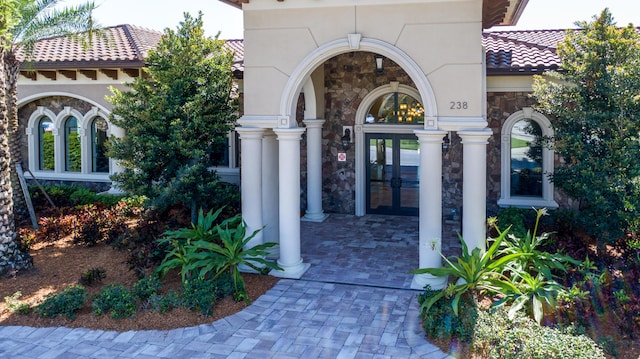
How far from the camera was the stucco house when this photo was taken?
875 centimetres

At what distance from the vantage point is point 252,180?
9.95 meters

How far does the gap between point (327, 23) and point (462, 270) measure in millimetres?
4665

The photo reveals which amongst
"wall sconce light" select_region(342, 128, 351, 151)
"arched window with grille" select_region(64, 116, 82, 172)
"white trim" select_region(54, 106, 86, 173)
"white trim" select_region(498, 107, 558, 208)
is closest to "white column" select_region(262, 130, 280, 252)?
"wall sconce light" select_region(342, 128, 351, 151)

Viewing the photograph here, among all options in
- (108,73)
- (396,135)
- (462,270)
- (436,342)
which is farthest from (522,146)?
(108,73)

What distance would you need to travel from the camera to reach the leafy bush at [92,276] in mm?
9245

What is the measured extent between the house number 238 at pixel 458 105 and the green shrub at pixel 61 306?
655 centimetres

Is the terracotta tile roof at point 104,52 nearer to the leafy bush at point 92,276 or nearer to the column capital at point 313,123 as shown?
the column capital at point 313,123

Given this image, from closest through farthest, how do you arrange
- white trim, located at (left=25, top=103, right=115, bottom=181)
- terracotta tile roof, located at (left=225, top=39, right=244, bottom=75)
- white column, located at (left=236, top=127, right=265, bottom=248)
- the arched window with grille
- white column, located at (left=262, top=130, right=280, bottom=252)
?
white column, located at (left=236, top=127, right=265, bottom=248) → white column, located at (left=262, top=130, right=280, bottom=252) → terracotta tile roof, located at (left=225, top=39, right=244, bottom=75) → white trim, located at (left=25, top=103, right=115, bottom=181) → the arched window with grille

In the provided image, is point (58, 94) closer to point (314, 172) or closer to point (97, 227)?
point (97, 227)

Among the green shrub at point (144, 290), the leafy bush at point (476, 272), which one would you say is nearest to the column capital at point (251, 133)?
the green shrub at point (144, 290)

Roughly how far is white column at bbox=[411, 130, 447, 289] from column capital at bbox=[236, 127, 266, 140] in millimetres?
2878

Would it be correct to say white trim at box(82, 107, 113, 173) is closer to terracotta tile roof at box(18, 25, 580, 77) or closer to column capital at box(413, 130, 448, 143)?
terracotta tile roof at box(18, 25, 580, 77)

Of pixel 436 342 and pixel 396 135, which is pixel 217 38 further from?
pixel 436 342

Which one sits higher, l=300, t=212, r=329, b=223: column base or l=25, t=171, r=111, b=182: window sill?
l=25, t=171, r=111, b=182: window sill
